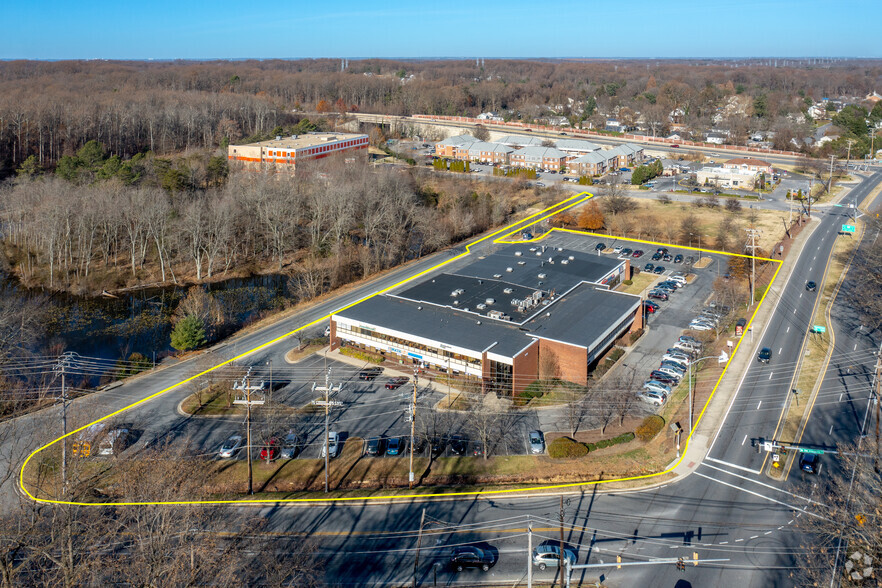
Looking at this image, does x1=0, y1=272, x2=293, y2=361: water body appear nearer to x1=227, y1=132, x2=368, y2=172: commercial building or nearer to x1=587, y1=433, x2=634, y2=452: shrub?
x1=587, y1=433, x2=634, y2=452: shrub

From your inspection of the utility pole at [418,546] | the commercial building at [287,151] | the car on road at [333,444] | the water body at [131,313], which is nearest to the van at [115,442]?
the car on road at [333,444]

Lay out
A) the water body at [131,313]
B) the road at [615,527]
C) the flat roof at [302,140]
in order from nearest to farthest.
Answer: the road at [615,527]
the water body at [131,313]
the flat roof at [302,140]

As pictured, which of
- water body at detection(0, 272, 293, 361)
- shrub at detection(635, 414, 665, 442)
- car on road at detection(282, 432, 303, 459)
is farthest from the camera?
water body at detection(0, 272, 293, 361)

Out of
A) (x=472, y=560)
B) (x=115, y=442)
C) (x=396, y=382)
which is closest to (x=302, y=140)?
(x=396, y=382)

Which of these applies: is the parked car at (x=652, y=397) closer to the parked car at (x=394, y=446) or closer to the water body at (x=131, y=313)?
the parked car at (x=394, y=446)

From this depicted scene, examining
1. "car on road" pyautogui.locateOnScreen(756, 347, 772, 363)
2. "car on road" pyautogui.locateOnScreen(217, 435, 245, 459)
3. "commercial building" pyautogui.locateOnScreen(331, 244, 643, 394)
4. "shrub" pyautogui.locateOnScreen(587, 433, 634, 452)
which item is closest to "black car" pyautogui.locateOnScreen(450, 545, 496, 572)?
"shrub" pyautogui.locateOnScreen(587, 433, 634, 452)

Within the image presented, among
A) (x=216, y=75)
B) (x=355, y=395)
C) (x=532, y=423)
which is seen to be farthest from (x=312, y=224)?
(x=216, y=75)
